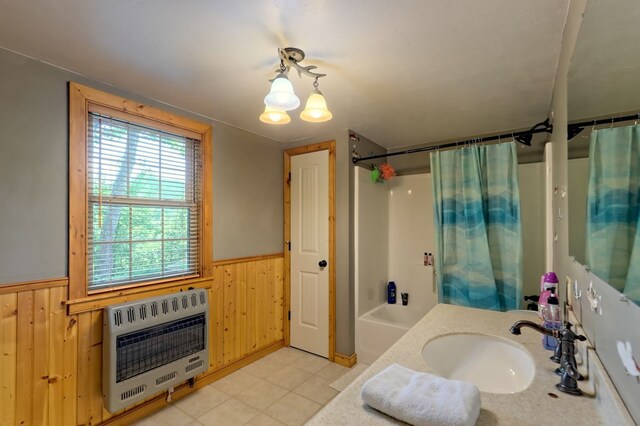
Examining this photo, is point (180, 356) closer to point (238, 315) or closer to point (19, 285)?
point (238, 315)

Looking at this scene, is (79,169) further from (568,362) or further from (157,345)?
(568,362)

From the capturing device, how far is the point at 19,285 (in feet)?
5.24

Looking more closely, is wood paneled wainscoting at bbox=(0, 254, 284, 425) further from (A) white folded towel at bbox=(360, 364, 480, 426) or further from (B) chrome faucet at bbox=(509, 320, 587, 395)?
(B) chrome faucet at bbox=(509, 320, 587, 395)

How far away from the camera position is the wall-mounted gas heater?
6.05 ft

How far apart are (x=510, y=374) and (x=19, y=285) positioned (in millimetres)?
2513

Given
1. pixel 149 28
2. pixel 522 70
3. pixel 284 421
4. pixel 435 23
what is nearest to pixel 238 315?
pixel 284 421

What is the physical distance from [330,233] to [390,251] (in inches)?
39.0

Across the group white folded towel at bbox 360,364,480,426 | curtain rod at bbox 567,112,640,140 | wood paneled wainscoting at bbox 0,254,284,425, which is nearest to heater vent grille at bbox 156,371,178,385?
wood paneled wainscoting at bbox 0,254,284,425

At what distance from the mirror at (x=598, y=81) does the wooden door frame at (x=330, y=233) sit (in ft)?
6.55

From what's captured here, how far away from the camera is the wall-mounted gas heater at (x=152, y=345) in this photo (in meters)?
1.84

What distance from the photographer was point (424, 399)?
0.77 meters

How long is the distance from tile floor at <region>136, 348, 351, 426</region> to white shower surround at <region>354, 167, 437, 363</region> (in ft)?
1.80

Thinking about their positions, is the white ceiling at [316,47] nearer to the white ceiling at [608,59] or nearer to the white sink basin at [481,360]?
the white ceiling at [608,59]

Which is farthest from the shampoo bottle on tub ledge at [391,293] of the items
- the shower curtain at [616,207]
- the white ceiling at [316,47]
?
the shower curtain at [616,207]
